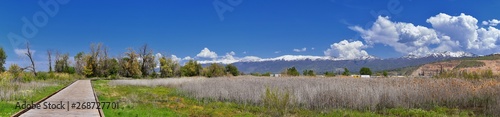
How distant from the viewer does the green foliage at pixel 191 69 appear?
8506cm

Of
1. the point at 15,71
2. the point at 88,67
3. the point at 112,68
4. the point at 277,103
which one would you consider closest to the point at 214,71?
the point at 112,68

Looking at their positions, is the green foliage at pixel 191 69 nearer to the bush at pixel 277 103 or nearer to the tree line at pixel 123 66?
the tree line at pixel 123 66

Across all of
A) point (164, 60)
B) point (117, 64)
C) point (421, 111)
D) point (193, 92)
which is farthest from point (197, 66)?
point (421, 111)

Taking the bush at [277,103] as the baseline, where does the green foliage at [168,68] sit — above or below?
above

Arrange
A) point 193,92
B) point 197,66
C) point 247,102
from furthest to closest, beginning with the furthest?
point 197,66, point 193,92, point 247,102

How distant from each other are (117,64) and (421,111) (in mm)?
73236

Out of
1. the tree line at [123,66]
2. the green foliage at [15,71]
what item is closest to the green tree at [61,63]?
the tree line at [123,66]

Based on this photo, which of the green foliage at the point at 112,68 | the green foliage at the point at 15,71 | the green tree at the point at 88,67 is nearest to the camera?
the green foliage at the point at 15,71

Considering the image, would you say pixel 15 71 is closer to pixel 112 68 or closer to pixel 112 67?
pixel 112 68

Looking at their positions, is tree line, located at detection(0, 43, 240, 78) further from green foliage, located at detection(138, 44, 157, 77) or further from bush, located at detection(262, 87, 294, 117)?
bush, located at detection(262, 87, 294, 117)

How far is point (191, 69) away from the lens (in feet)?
279

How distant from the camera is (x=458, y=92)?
1812 centimetres

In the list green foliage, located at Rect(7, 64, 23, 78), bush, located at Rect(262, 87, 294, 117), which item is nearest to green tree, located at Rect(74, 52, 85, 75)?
green foliage, located at Rect(7, 64, 23, 78)

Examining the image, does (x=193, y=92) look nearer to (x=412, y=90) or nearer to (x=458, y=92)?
(x=412, y=90)
